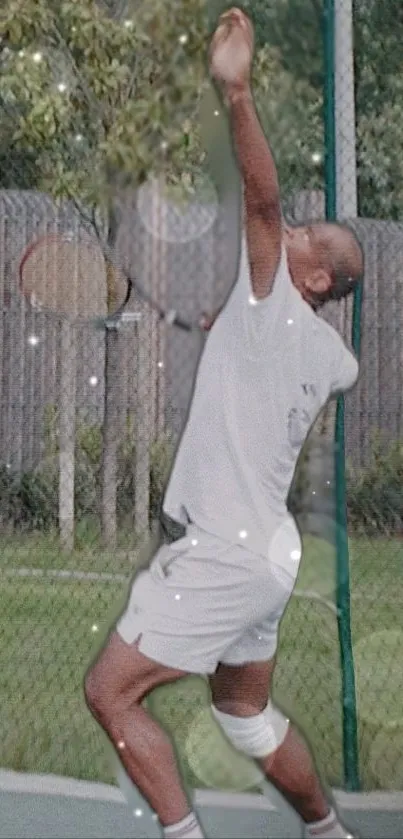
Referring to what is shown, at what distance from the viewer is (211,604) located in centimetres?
369

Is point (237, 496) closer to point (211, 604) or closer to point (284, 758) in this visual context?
point (211, 604)

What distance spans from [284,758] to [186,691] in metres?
0.27

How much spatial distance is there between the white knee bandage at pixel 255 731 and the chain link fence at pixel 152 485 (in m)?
0.07

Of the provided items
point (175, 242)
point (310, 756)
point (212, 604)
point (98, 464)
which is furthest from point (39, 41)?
point (310, 756)

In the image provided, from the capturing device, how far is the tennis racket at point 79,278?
420 centimetres

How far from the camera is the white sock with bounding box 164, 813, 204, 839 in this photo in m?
3.71

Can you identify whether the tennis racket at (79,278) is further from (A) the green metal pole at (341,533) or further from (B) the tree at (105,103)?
(A) the green metal pole at (341,533)

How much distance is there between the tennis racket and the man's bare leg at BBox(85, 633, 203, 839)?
3.08 ft

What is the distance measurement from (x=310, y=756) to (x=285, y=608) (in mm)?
354

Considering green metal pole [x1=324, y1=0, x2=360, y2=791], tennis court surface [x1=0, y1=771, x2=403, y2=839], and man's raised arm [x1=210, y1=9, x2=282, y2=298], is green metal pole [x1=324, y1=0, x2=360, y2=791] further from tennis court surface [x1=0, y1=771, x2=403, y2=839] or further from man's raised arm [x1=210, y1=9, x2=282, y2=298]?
man's raised arm [x1=210, y1=9, x2=282, y2=298]

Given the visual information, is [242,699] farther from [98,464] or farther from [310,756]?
[98,464]

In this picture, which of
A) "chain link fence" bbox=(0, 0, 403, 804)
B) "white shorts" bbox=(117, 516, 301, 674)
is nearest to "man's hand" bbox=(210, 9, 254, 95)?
"chain link fence" bbox=(0, 0, 403, 804)

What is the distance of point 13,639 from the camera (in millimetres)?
4984

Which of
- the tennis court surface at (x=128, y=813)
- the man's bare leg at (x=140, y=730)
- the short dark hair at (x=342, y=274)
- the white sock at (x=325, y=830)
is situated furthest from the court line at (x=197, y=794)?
the short dark hair at (x=342, y=274)
